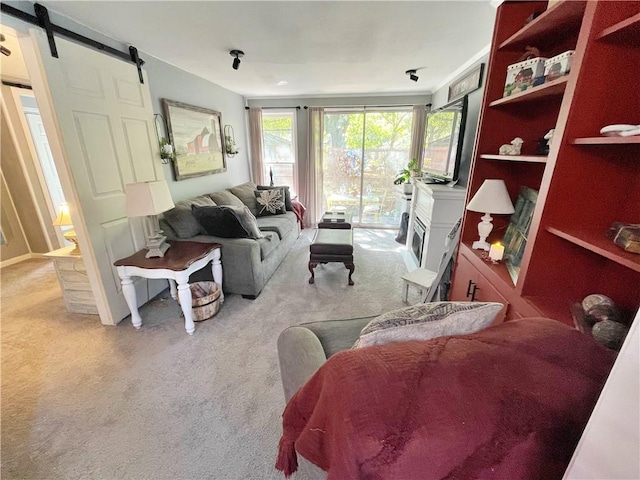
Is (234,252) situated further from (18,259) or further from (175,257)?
(18,259)

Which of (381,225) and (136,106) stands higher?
(136,106)

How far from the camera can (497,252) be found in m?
1.56

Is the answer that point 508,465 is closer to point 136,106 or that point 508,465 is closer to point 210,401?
point 210,401

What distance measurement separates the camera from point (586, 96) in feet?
3.08

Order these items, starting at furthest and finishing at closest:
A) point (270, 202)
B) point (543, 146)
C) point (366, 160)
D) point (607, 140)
Answer: point (366, 160)
point (270, 202)
point (543, 146)
point (607, 140)

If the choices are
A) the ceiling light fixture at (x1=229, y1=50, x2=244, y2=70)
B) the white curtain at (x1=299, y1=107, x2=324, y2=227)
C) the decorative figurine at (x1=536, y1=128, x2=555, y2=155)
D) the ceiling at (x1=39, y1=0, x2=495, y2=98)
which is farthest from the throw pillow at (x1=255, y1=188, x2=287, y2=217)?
the decorative figurine at (x1=536, y1=128, x2=555, y2=155)

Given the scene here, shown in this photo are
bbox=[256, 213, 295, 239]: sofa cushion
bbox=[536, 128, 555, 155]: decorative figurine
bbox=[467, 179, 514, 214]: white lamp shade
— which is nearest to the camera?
bbox=[536, 128, 555, 155]: decorative figurine

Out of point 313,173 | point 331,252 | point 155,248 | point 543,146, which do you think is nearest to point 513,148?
point 543,146

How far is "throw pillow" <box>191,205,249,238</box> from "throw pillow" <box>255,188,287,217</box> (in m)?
1.45

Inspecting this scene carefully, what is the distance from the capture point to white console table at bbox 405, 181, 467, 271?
261 centimetres

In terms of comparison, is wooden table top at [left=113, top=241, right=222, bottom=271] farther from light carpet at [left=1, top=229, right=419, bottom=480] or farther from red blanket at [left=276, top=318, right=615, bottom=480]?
red blanket at [left=276, top=318, right=615, bottom=480]

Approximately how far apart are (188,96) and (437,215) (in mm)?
3261

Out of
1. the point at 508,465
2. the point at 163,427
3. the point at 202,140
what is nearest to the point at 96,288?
the point at 163,427

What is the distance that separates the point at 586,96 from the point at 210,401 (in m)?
2.26
